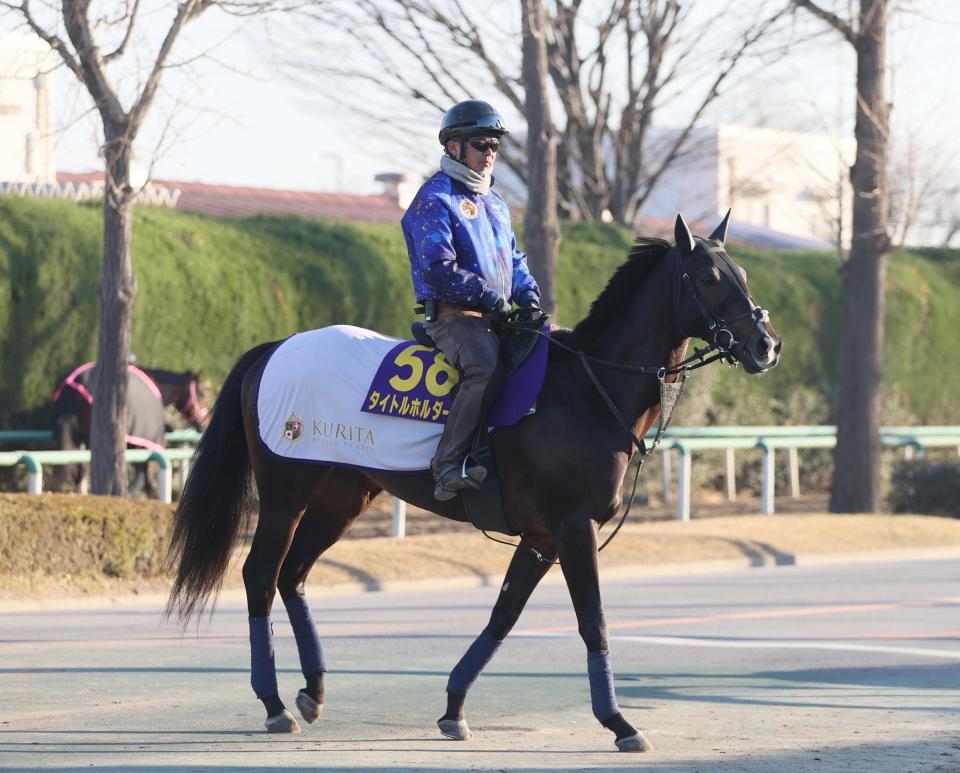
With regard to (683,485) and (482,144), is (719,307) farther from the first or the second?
(683,485)

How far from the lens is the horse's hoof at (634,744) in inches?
289

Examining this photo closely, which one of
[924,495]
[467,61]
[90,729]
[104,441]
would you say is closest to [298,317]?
[104,441]

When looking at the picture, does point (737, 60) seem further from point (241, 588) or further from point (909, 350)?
point (241, 588)

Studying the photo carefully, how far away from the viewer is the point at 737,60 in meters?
29.3

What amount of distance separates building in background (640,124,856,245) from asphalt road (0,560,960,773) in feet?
46.3

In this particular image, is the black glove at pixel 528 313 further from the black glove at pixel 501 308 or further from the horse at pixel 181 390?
the horse at pixel 181 390

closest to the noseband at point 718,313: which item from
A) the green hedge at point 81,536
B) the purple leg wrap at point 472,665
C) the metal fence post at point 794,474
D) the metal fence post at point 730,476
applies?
the purple leg wrap at point 472,665

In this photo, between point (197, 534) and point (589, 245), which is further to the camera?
point (589, 245)

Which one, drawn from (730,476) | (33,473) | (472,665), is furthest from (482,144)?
(730,476)

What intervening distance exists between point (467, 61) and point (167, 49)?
1461cm

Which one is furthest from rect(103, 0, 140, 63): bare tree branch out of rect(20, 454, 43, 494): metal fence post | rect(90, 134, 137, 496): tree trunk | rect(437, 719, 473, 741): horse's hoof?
rect(437, 719, 473, 741): horse's hoof

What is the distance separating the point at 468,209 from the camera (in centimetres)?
790

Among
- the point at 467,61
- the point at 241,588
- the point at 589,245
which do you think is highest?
the point at 467,61

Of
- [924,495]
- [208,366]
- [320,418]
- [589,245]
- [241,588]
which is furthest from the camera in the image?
[589,245]
